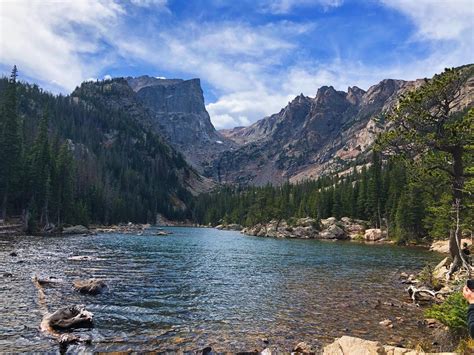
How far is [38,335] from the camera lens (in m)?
15.4

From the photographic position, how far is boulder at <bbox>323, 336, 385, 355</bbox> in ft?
35.7

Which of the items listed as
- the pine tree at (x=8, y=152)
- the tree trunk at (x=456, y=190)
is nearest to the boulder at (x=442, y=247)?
the tree trunk at (x=456, y=190)

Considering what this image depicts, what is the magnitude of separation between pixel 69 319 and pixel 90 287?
729cm

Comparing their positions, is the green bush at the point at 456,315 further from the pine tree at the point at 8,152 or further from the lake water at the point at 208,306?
the pine tree at the point at 8,152

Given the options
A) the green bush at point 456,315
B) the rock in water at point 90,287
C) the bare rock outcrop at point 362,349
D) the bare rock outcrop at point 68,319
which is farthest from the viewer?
the rock in water at point 90,287

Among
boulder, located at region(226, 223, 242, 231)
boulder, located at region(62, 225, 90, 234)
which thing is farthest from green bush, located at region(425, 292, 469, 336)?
boulder, located at region(226, 223, 242, 231)

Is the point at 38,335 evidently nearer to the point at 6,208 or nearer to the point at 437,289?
the point at 437,289

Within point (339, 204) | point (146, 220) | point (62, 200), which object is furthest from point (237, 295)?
point (146, 220)

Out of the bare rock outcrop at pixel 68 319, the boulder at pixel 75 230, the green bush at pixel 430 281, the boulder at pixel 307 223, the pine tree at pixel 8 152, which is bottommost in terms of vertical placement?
the boulder at pixel 75 230

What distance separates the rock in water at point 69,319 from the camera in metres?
16.4

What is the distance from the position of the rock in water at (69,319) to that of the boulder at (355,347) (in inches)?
428

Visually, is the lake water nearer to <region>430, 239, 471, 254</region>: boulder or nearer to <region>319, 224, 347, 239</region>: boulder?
<region>430, 239, 471, 254</region>: boulder

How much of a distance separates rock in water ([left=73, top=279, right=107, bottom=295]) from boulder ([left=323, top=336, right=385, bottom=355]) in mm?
16445

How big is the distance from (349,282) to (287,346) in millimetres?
17474
